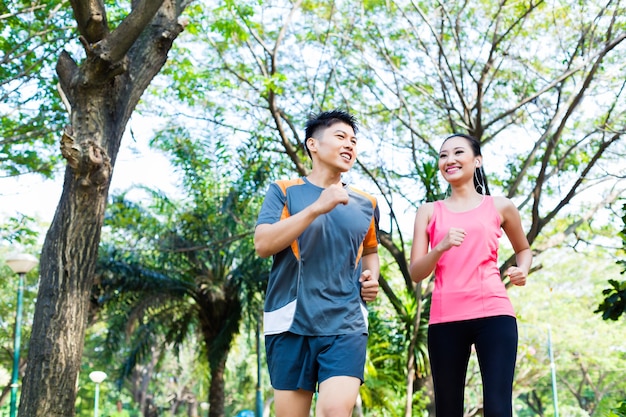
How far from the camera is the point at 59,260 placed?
627cm

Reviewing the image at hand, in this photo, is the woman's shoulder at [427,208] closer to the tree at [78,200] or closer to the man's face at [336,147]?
the man's face at [336,147]

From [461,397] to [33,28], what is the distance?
1029 cm

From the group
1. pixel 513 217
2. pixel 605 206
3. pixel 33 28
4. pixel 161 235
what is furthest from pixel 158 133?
pixel 513 217

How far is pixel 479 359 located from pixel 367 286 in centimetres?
66

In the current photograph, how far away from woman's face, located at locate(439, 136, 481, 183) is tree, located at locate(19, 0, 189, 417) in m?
3.28

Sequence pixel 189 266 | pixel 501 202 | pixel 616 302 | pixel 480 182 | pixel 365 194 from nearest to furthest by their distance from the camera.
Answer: pixel 365 194 → pixel 501 202 → pixel 480 182 → pixel 616 302 → pixel 189 266

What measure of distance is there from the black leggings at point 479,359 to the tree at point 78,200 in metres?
3.75

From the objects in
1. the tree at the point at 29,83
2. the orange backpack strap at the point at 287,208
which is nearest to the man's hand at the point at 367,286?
the orange backpack strap at the point at 287,208

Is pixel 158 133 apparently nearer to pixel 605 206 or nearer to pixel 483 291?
pixel 605 206

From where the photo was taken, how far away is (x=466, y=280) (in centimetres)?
347

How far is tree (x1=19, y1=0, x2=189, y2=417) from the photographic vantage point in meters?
6.03

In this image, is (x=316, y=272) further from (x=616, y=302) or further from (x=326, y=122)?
(x=616, y=302)

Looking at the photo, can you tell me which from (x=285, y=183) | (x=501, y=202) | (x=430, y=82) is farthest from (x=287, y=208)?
(x=430, y=82)

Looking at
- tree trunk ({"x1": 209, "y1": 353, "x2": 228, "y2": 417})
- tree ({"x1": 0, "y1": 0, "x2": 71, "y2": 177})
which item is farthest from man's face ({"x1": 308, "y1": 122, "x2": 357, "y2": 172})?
tree trunk ({"x1": 209, "y1": 353, "x2": 228, "y2": 417})
